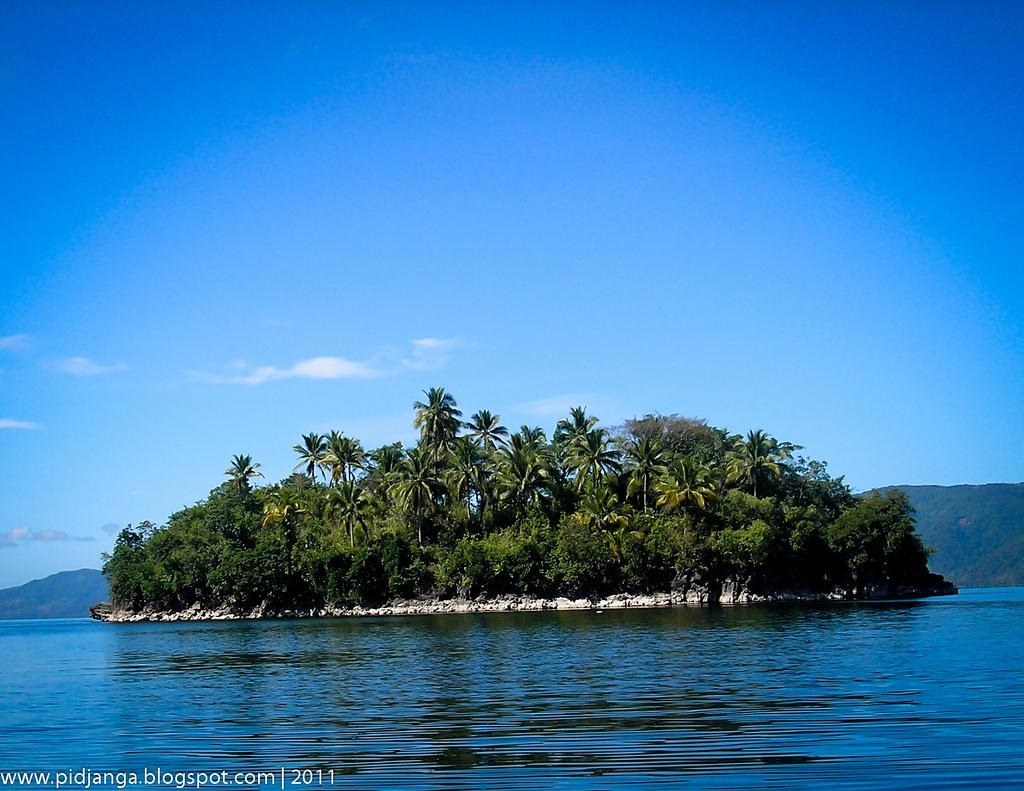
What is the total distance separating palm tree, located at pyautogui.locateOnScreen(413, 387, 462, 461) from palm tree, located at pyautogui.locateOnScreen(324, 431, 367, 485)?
28.6 ft

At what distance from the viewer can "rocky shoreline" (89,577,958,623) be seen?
81.5m

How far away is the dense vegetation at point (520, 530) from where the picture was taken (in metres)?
82.2

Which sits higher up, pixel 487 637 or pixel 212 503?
pixel 212 503

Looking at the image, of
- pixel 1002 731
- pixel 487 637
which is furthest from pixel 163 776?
pixel 487 637

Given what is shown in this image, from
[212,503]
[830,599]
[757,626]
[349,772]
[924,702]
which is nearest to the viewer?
[349,772]

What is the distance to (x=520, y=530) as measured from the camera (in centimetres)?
8775

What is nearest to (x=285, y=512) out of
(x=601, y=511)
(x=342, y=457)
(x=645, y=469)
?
(x=342, y=457)

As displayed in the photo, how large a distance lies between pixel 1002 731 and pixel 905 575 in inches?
3387

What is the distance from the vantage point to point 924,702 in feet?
62.8

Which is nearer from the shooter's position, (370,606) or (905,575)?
(370,606)

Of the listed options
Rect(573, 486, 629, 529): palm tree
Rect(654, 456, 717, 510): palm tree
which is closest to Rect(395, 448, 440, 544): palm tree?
Rect(573, 486, 629, 529): palm tree

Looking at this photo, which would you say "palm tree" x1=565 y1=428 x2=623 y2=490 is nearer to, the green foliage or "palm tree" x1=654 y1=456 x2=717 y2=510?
"palm tree" x1=654 y1=456 x2=717 y2=510

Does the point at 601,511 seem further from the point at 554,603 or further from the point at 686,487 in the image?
the point at 554,603

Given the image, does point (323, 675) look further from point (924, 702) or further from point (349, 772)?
point (924, 702)
